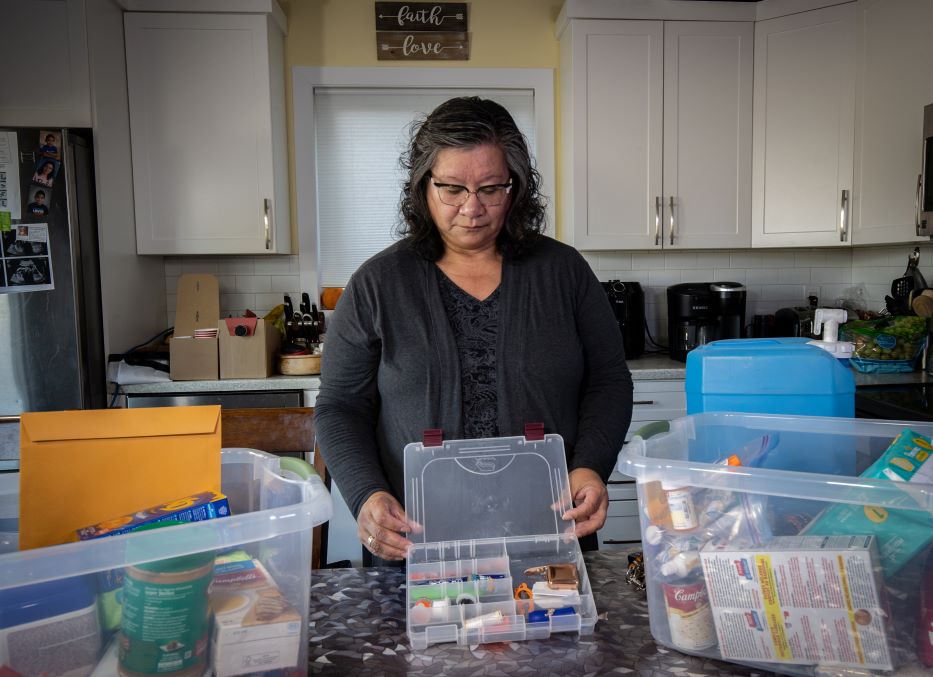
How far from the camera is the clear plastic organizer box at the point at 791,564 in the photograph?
682 mm

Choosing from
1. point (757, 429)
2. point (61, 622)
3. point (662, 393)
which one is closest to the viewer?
point (61, 622)

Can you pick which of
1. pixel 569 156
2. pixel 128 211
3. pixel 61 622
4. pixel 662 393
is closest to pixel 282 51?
pixel 128 211

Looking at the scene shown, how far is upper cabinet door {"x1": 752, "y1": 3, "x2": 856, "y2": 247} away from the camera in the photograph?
2.92 m

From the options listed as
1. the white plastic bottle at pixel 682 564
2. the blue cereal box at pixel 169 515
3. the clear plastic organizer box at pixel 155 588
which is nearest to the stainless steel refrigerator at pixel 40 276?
the blue cereal box at pixel 169 515

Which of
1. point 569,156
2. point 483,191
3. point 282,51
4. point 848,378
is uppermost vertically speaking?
point 282,51

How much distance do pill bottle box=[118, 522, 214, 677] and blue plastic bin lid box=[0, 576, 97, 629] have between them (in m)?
0.04

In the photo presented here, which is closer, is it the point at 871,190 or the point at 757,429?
the point at 757,429

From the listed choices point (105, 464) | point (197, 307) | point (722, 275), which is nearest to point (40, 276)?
point (197, 307)

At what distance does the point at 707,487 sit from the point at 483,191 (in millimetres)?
725

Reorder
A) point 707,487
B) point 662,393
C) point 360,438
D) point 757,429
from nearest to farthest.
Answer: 1. point 707,487
2. point 757,429
3. point 360,438
4. point 662,393

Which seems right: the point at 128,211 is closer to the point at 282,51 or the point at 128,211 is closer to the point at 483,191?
the point at 282,51

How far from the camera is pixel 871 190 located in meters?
2.83

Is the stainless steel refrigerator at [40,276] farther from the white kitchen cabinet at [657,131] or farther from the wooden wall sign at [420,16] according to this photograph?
the white kitchen cabinet at [657,131]

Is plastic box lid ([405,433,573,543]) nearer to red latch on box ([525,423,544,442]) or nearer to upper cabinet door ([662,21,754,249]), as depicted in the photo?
red latch on box ([525,423,544,442])
